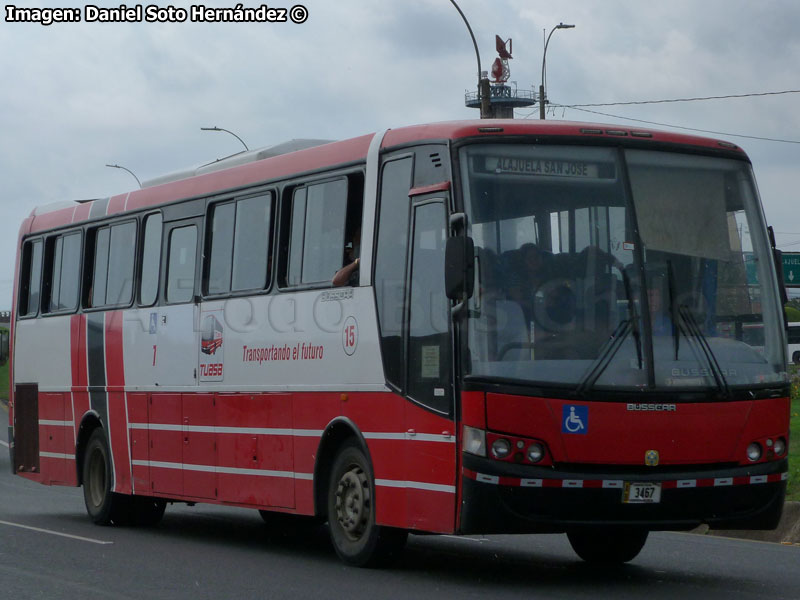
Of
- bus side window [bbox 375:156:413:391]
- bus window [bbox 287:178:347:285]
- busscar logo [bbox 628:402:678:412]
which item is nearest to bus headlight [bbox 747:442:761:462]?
busscar logo [bbox 628:402:678:412]

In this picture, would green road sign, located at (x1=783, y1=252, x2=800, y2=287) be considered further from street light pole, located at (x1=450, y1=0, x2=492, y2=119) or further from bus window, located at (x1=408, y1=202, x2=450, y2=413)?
bus window, located at (x1=408, y1=202, x2=450, y2=413)

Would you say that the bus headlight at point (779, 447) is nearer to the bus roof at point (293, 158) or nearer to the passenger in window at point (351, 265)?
the bus roof at point (293, 158)

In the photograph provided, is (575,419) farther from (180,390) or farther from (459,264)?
(180,390)

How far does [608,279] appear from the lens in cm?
1013

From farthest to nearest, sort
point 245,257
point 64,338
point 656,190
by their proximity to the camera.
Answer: point 64,338, point 245,257, point 656,190

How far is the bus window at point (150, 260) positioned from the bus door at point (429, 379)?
5.22 metres

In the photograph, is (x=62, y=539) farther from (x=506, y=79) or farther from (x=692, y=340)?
A: (x=506, y=79)

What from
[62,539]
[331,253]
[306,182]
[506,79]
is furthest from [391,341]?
[506,79]

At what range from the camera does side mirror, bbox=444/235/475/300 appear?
980cm

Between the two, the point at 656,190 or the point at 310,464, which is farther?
the point at 310,464

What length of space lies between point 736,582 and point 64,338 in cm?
936

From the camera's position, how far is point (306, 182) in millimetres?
12477

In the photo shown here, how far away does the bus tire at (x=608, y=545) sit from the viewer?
11.8 meters

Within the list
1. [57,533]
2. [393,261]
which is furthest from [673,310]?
[57,533]
